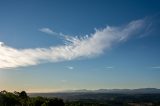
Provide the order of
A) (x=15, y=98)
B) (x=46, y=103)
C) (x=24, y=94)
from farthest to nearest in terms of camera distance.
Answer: (x=24, y=94)
(x=15, y=98)
(x=46, y=103)

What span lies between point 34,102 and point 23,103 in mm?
7865

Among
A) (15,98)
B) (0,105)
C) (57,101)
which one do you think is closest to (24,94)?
(15,98)

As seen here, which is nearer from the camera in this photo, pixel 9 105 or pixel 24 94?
pixel 9 105

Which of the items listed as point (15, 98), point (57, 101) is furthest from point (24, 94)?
point (57, 101)

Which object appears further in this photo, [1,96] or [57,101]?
[1,96]

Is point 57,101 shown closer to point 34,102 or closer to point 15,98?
point 34,102

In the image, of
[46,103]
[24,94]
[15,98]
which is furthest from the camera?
[24,94]

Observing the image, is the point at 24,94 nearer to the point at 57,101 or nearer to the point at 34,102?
the point at 34,102

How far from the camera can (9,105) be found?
117625mm

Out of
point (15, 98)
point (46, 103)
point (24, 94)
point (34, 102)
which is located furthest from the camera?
point (24, 94)

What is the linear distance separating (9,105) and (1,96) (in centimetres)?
452

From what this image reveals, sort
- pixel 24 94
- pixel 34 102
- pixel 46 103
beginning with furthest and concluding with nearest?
pixel 24 94, pixel 34 102, pixel 46 103

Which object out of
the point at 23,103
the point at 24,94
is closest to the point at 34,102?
the point at 23,103

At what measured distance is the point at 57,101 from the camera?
10538cm
